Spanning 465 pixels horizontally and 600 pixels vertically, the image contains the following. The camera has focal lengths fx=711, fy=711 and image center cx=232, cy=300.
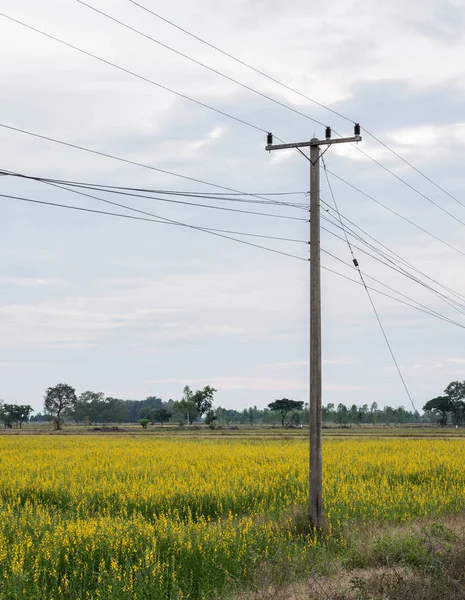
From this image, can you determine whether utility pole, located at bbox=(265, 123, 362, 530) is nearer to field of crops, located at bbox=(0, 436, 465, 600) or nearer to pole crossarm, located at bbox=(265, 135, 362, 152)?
pole crossarm, located at bbox=(265, 135, 362, 152)

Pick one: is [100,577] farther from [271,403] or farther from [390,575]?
[271,403]

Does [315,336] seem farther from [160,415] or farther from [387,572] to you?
[160,415]

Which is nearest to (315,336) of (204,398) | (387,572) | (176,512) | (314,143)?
(314,143)

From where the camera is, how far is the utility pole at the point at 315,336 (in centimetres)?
1675

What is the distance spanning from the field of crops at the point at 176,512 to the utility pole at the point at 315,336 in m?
0.77

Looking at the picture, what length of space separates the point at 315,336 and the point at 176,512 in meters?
5.67

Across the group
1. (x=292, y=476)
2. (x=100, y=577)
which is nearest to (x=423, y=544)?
(x=100, y=577)

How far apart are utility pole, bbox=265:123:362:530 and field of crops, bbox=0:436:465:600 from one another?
77 centimetres

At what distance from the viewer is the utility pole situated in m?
16.8

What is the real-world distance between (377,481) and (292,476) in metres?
3.08

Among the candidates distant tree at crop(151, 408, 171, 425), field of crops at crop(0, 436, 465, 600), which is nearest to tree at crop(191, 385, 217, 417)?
distant tree at crop(151, 408, 171, 425)

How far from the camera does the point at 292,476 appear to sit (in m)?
25.0

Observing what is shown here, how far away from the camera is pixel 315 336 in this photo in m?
17.1

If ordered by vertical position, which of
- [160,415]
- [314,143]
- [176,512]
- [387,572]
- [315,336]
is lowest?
[387,572]
